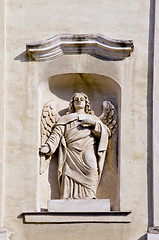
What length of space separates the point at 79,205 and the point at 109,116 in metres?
1.32

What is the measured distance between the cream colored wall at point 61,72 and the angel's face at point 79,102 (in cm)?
33

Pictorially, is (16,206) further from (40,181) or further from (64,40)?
(64,40)

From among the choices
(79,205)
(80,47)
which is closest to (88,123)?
(80,47)

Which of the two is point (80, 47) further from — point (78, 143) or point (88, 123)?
point (78, 143)

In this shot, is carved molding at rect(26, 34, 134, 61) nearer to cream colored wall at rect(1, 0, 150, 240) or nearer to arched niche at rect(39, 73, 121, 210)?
cream colored wall at rect(1, 0, 150, 240)

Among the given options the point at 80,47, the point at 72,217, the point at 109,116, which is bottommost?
the point at 72,217

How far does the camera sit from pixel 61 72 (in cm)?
1577

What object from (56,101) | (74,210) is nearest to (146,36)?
(56,101)

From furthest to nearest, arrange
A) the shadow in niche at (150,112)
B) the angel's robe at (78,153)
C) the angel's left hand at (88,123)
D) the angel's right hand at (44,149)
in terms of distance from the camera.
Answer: the angel's left hand at (88,123)
the angel's right hand at (44,149)
the angel's robe at (78,153)
the shadow in niche at (150,112)

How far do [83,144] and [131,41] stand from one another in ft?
4.87

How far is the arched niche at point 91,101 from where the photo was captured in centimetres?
1548

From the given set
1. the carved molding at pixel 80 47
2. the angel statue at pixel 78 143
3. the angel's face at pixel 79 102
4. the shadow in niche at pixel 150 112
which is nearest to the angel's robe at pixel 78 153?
the angel statue at pixel 78 143

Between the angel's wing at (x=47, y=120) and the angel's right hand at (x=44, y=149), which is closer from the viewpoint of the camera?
the angel's right hand at (x=44, y=149)

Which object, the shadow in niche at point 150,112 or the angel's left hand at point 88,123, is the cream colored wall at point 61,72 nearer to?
the shadow in niche at point 150,112
